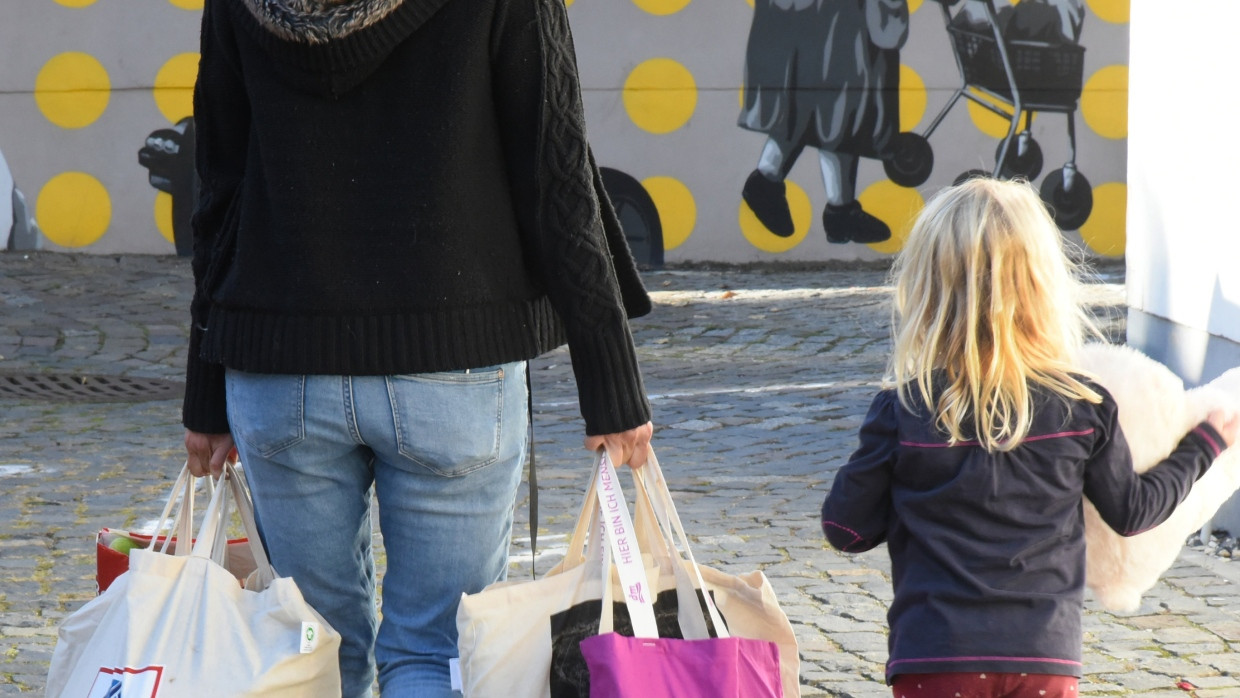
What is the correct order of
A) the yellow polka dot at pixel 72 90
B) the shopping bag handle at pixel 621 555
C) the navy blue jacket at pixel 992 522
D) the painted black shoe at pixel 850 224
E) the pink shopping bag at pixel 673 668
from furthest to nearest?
the painted black shoe at pixel 850 224, the yellow polka dot at pixel 72 90, the navy blue jacket at pixel 992 522, the shopping bag handle at pixel 621 555, the pink shopping bag at pixel 673 668

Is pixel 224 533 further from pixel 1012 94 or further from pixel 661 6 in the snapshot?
A: pixel 1012 94

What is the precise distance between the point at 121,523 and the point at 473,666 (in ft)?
12.1

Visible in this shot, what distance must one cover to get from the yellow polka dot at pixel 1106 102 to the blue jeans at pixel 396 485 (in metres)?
12.2

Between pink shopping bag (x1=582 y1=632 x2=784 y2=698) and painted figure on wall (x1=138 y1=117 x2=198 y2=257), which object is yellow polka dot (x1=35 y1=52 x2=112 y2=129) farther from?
pink shopping bag (x1=582 y1=632 x2=784 y2=698)

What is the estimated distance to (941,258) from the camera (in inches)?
102

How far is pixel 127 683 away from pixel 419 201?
2.91ft

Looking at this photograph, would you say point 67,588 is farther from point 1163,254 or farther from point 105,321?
point 105,321

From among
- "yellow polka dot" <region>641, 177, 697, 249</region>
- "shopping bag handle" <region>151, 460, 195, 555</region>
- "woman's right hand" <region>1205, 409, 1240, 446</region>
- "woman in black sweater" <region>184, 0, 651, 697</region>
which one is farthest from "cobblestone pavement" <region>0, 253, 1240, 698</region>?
"woman in black sweater" <region>184, 0, 651, 697</region>

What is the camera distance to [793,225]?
13.4 m

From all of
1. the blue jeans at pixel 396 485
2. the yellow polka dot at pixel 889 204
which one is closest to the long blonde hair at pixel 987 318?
the blue jeans at pixel 396 485

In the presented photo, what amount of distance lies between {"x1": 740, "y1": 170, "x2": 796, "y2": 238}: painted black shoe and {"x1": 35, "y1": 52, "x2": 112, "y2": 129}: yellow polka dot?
5984 mm

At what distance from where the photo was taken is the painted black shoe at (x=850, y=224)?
1343 centimetres

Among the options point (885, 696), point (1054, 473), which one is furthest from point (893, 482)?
point (885, 696)

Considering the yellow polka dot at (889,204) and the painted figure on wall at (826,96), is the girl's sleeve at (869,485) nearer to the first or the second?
the painted figure on wall at (826,96)
